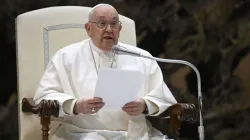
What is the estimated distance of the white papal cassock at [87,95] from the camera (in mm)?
3203

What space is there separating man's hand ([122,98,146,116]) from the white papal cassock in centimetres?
A: 6

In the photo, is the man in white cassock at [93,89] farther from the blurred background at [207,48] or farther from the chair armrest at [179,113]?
the blurred background at [207,48]

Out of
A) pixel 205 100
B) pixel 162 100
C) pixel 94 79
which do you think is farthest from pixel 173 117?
pixel 205 100

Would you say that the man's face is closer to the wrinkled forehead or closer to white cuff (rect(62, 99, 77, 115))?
the wrinkled forehead

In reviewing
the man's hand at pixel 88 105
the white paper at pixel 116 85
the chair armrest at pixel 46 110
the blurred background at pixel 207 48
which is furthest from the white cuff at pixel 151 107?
the blurred background at pixel 207 48

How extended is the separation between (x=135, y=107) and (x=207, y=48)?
161cm

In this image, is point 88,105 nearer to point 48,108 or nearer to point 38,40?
point 48,108

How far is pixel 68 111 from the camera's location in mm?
3072

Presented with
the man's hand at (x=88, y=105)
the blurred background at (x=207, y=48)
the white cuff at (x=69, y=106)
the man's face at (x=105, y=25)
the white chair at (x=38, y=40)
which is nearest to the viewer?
the man's hand at (x=88, y=105)

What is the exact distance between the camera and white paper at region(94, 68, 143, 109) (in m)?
2.79

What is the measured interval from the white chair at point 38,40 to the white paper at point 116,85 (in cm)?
61

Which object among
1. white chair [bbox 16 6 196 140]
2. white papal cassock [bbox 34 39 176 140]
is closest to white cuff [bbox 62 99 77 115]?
white papal cassock [bbox 34 39 176 140]

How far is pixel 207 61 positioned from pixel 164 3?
656 mm

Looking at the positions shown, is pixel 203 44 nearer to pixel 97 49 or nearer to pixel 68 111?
pixel 97 49
